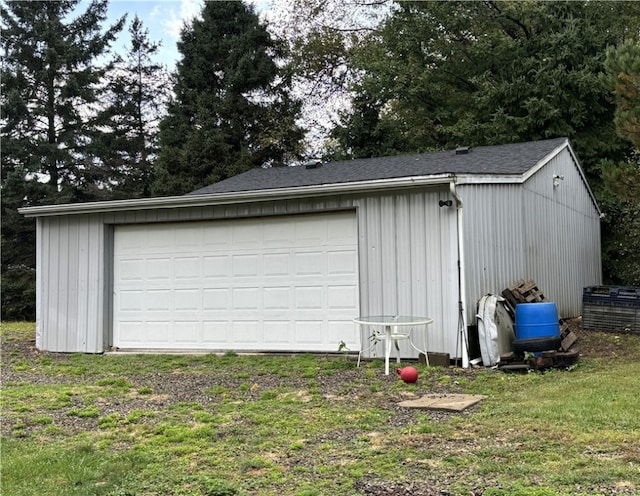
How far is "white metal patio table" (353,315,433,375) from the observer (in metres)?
6.76

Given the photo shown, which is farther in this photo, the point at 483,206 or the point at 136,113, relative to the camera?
the point at 136,113

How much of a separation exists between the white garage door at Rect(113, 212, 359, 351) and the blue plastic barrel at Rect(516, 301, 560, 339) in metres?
2.10

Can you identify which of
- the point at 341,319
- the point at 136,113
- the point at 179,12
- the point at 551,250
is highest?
the point at 179,12

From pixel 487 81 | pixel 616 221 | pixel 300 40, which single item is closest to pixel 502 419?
pixel 616 221

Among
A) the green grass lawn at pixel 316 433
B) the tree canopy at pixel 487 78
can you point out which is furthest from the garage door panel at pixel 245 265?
the tree canopy at pixel 487 78

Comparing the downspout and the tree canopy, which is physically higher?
the tree canopy

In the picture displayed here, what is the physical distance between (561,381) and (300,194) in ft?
13.0

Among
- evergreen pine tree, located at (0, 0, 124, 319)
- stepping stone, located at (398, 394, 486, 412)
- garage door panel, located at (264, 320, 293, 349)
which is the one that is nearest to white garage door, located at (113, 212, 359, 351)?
garage door panel, located at (264, 320, 293, 349)

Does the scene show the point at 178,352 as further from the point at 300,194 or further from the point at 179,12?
the point at 179,12

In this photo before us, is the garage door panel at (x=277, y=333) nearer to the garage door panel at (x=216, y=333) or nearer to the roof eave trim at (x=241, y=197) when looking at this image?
the garage door panel at (x=216, y=333)

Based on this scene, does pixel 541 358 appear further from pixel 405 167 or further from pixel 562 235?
pixel 562 235

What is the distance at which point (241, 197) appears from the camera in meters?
8.42

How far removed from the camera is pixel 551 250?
10602 mm

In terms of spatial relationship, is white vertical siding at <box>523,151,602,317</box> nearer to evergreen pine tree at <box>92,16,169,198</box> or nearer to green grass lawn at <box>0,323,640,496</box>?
green grass lawn at <box>0,323,640,496</box>
